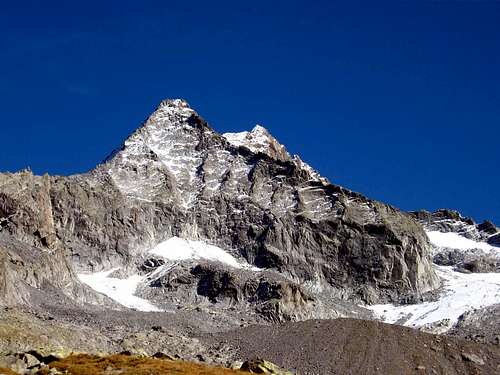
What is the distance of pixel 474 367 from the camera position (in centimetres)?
18212

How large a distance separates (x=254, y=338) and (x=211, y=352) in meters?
17.0

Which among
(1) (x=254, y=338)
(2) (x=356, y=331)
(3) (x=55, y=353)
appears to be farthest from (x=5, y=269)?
(3) (x=55, y=353)

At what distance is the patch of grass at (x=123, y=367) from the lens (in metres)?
99.8

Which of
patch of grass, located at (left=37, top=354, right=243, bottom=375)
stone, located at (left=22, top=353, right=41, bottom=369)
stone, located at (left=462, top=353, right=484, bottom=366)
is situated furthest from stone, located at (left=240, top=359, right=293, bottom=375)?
stone, located at (left=462, top=353, right=484, bottom=366)

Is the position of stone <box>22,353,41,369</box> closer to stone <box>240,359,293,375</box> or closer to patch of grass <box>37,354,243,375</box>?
patch of grass <box>37,354,243,375</box>

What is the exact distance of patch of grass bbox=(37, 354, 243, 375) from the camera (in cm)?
9981

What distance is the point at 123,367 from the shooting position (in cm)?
10288

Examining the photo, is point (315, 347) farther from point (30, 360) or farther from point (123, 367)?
point (123, 367)

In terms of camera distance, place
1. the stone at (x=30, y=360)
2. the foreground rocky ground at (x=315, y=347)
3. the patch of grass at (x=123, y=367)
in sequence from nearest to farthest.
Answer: the patch of grass at (x=123, y=367), the stone at (x=30, y=360), the foreground rocky ground at (x=315, y=347)

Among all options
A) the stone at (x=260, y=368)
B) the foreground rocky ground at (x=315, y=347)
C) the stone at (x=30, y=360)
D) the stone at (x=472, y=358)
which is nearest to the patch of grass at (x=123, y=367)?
the stone at (x=30, y=360)

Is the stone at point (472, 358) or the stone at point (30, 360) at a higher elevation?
the stone at point (472, 358)

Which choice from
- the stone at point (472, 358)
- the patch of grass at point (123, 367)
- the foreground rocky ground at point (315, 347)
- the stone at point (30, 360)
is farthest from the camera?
the stone at point (472, 358)

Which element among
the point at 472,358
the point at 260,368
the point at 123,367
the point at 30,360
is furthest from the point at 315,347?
the point at 123,367

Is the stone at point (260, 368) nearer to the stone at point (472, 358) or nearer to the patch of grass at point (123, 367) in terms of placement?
the patch of grass at point (123, 367)
